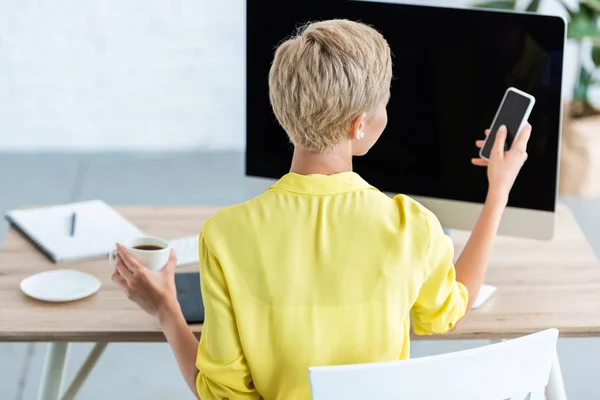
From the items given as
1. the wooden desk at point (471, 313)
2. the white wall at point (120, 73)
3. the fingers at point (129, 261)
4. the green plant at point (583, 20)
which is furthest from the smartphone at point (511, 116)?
the white wall at point (120, 73)

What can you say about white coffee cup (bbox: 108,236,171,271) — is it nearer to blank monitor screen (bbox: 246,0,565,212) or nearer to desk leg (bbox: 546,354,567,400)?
blank monitor screen (bbox: 246,0,565,212)

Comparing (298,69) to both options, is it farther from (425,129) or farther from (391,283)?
(425,129)

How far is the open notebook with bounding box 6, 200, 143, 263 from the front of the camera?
1.91 metres

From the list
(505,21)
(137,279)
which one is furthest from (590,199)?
(137,279)

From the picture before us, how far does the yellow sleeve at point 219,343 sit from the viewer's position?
1.32 metres

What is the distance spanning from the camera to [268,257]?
51.1 inches

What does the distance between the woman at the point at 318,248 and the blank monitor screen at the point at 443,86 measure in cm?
56

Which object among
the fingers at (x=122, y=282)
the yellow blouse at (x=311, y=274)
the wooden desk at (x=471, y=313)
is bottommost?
the wooden desk at (x=471, y=313)

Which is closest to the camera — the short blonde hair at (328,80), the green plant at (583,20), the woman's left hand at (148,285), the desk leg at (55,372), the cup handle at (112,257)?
the short blonde hair at (328,80)

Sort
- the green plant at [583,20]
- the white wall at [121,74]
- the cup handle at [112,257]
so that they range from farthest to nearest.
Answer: the white wall at [121,74] → the green plant at [583,20] → the cup handle at [112,257]

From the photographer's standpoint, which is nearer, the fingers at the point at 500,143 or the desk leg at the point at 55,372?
the fingers at the point at 500,143

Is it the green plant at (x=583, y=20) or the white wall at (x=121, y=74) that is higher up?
the green plant at (x=583, y=20)

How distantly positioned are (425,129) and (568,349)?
1426 millimetres

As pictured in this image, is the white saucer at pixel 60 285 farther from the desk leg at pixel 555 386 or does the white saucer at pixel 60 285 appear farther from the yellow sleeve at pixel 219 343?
the desk leg at pixel 555 386
